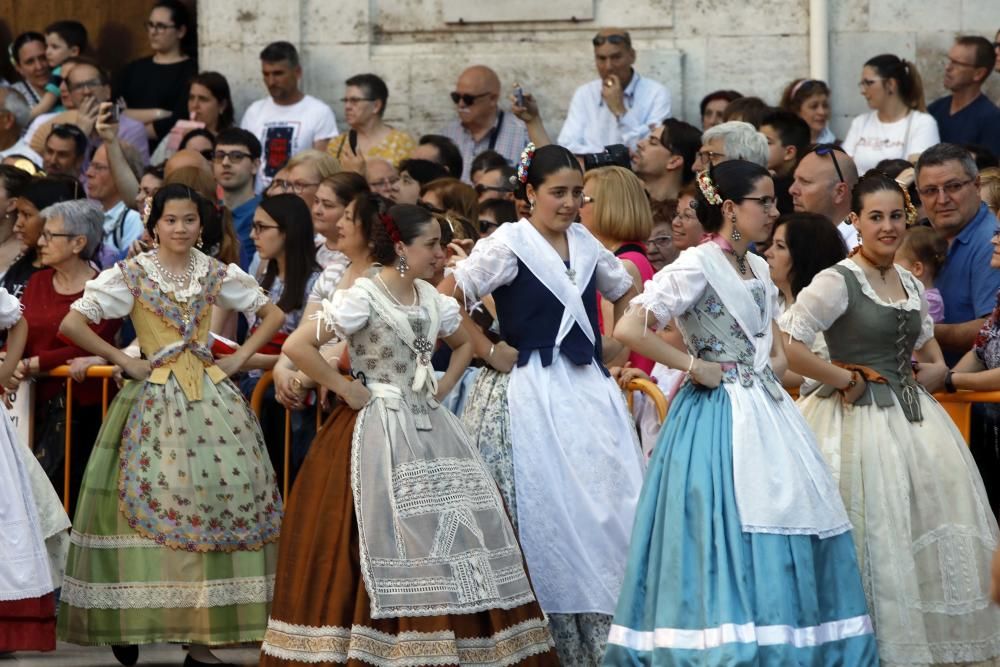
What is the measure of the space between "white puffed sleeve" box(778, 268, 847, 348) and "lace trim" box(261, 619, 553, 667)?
4.90 ft

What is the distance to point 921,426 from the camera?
286 inches

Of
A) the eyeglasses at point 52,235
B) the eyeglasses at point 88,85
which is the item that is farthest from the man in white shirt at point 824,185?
the eyeglasses at point 88,85

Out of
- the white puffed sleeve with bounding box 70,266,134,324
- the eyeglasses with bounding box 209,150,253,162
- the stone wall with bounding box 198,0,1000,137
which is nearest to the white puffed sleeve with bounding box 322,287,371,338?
the white puffed sleeve with bounding box 70,266,134,324

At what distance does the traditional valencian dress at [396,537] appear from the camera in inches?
275

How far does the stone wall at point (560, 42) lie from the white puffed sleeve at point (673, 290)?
6128mm

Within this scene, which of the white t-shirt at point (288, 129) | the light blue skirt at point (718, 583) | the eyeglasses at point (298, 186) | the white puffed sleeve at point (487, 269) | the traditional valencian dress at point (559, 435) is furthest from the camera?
the white t-shirt at point (288, 129)

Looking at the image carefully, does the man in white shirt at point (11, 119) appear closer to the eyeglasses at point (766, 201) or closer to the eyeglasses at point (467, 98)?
the eyeglasses at point (467, 98)

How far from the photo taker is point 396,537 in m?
7.06

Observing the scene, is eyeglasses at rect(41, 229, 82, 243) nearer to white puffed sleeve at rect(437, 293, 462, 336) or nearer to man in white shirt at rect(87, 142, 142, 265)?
man in white shirt at rect(87, 142, 142, 265)

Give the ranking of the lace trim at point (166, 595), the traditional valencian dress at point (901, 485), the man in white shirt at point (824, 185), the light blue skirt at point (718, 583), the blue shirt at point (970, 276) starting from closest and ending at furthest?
the light blue skirt at point (718, 583) < the traditional valencian dress at point (901, 485) < the lace trim at point (166, 595) < the blue shirt at point (970, 276) < the man in white shirt at point (824, 185)

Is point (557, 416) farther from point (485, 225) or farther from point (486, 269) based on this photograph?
point (485, 225)

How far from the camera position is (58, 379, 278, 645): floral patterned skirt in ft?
26.2

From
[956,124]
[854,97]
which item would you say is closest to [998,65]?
[956,124]

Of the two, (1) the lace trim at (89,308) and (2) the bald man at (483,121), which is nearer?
(1) the lace trim at (89,308)
